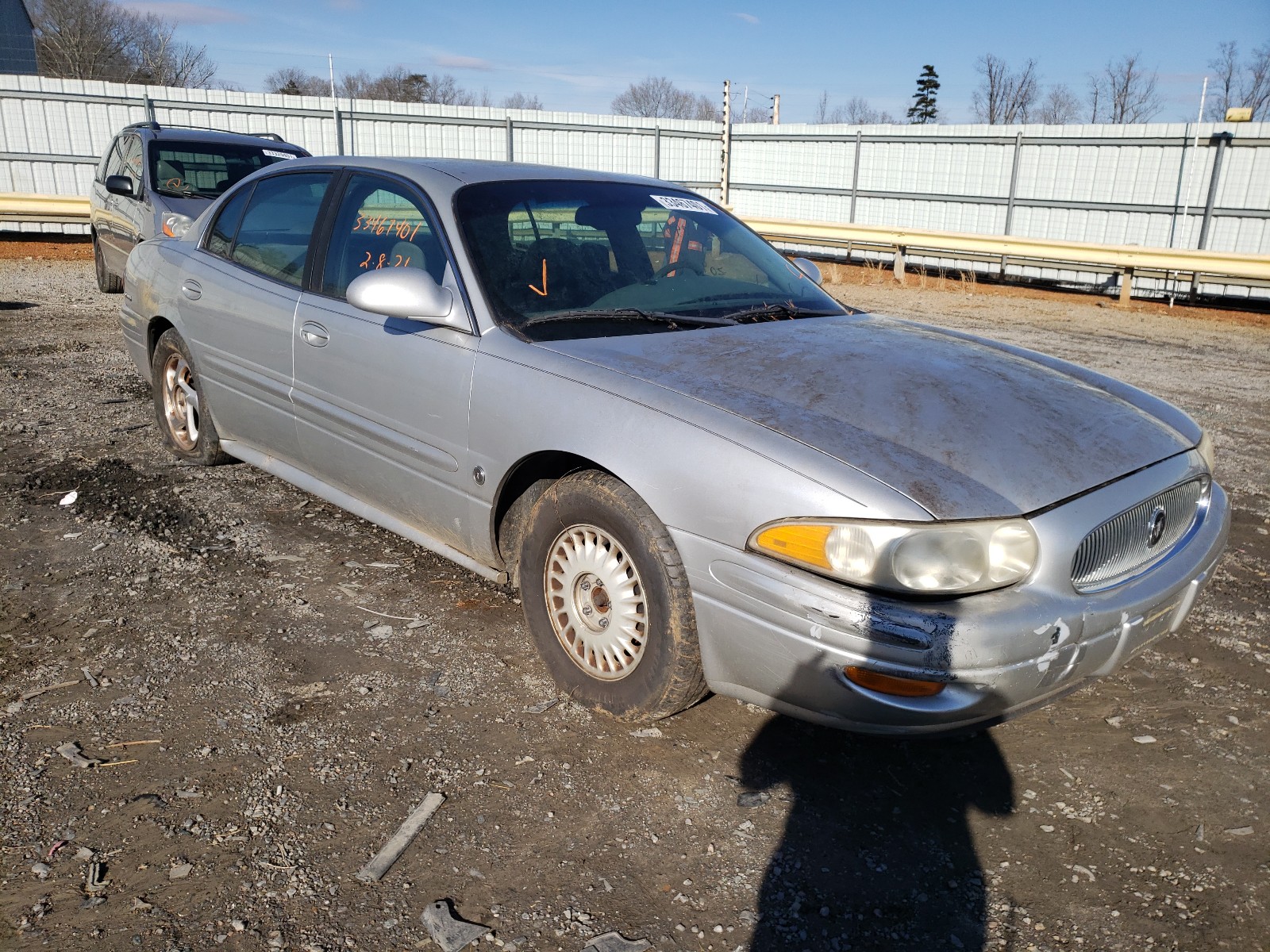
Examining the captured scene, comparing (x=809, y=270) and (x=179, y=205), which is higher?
(x=179, y=205)

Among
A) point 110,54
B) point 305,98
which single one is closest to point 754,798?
point 305,98

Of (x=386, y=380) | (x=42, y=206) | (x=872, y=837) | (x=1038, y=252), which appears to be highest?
(x=42, y=206)

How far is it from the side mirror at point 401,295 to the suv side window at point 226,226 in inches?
71.8

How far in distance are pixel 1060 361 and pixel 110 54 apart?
54062mm

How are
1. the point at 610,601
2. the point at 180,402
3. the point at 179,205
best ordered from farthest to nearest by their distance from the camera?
1. the point at 179,205
2. the point at 180,402
3. the point at 610,601

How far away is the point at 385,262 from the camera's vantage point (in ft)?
12.6

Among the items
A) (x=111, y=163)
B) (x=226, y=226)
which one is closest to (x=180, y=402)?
(x=226, y=226)

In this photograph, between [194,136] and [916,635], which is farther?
[194,136]

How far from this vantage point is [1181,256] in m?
14.1

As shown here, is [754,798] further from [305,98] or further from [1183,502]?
[305,98]

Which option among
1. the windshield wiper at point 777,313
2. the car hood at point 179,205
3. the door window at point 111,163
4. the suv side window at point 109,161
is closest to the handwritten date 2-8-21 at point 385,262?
the windshield wiper at point 777,313

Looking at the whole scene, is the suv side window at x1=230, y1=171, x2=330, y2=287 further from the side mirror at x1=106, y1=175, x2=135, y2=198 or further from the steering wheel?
the side mirror at x1=106, y1=175, x2=135, y2=198

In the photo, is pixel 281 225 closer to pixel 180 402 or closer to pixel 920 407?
pixel 180 402

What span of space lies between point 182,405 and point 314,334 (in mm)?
1768
